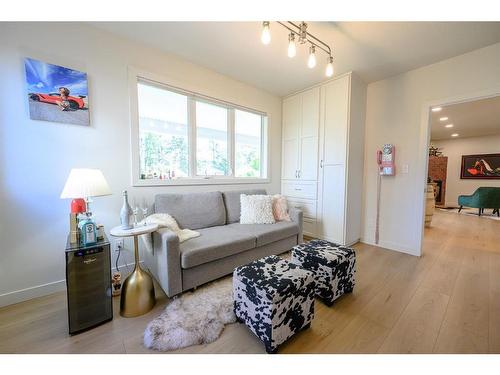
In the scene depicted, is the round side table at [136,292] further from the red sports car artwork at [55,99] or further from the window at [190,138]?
the red sports car artwork at [55,99]

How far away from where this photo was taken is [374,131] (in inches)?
122

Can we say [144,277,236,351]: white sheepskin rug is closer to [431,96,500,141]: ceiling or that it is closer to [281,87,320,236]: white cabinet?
[281,87,320,236]: white cabinet

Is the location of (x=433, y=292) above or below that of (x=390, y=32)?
below

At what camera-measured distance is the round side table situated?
1.55 meters

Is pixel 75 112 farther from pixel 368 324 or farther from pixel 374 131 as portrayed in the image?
pixel 374 131

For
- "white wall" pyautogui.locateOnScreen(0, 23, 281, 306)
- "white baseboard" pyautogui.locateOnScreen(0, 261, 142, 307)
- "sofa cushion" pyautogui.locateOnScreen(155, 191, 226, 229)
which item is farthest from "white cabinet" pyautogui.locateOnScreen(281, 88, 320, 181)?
"white baseboard" pyautogui.locateOnScreen(0, 261, 142, 307)

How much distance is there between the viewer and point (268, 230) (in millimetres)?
2395

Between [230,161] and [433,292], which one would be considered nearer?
[433,292]

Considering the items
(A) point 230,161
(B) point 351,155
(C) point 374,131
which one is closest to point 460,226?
(C) point 374,131

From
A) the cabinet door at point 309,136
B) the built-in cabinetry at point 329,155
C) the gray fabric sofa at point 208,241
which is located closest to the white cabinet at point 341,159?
the built-in cabinetry at point 329,155

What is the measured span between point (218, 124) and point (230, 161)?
0.58 metres

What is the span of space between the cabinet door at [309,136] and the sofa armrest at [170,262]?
2399 millimetres

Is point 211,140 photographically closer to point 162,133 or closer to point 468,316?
point 162,133

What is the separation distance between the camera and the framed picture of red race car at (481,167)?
6.03 meters
